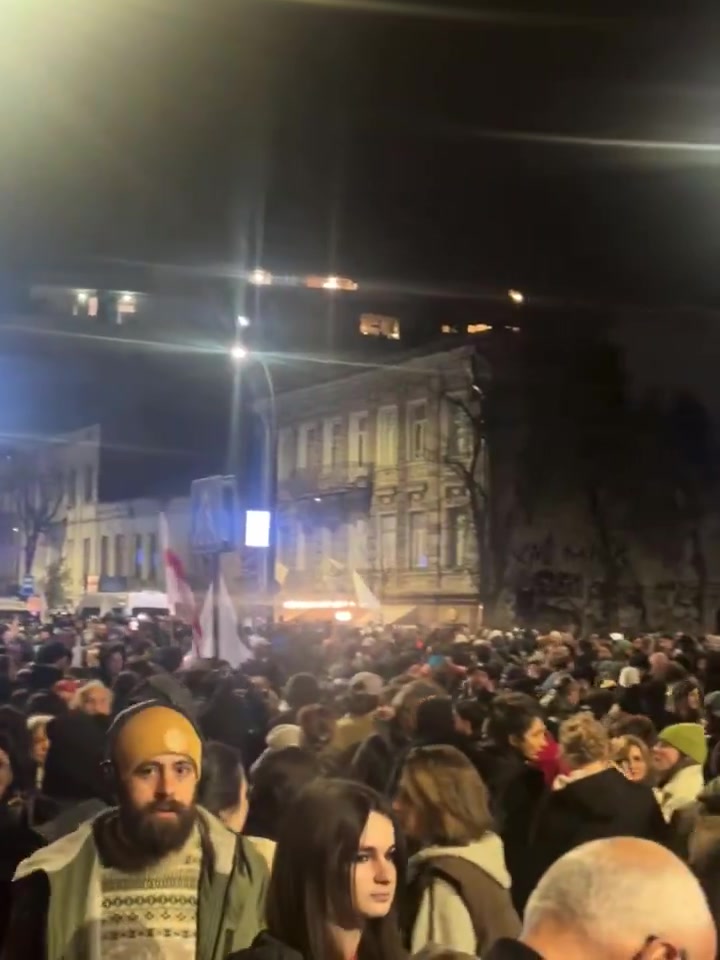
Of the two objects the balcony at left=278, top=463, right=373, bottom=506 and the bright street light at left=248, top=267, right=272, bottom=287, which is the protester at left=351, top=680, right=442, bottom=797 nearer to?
the balcony at left=278, top=463, right=373, bottom=506

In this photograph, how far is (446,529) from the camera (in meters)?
7.41

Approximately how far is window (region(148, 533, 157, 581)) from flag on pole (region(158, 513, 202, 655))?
11 centimetres

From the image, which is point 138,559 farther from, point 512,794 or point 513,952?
point 513,952

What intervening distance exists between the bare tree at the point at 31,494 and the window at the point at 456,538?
274cm

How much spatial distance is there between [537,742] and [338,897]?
140 centimetres

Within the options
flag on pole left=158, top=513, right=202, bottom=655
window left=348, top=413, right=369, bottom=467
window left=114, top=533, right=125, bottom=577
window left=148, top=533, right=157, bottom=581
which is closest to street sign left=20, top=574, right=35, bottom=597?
window left=114, top=533, right=125, bottom=577

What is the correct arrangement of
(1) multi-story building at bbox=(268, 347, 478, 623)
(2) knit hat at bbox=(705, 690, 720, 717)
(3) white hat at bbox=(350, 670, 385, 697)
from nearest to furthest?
(3) white hat at bbox=(350, 670, 385, 697) → (2) knit hat at bbox=(705, 690, 720, 717) → (1) multi-story building at bbox=(268, 347, 478, 623)

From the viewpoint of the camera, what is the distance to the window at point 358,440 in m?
6.57

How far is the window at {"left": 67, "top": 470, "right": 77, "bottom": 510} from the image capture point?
5.15 metres

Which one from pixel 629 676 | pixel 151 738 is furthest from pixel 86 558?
pixel 151 738

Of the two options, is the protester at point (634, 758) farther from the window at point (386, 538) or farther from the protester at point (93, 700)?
the window at point (386, 538)

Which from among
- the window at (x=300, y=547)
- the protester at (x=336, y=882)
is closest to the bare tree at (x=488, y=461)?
the window at (x=300, y=547)

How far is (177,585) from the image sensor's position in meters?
4.89

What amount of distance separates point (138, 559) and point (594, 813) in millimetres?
3187
